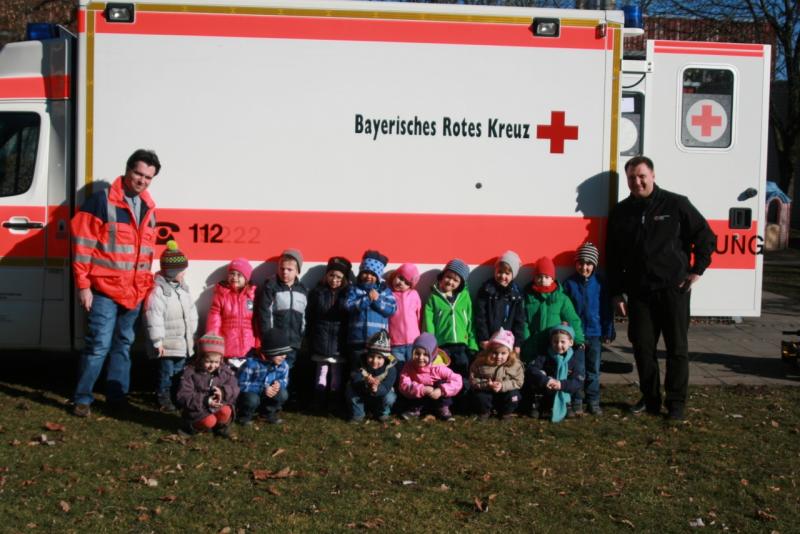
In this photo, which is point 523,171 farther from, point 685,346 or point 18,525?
point 18,525

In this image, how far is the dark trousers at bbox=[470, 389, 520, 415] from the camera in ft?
22.1

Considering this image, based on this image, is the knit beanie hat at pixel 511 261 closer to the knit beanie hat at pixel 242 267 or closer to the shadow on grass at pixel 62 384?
the knit beanie hat at pixel 242 267

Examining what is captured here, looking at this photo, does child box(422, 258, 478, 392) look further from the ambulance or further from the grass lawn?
the grass lawn

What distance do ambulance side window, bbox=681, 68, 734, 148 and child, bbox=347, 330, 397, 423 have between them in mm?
3602

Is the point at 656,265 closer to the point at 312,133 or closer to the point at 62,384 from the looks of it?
the point at 312,133

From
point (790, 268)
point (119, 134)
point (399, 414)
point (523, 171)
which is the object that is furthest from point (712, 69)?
point (790, 268)

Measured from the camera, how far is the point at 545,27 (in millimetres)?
6875

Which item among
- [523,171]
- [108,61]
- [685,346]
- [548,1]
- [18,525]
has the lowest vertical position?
[18,525]

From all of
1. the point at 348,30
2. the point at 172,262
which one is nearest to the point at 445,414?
the point at 172,262

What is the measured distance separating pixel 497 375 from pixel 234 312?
2077 mm

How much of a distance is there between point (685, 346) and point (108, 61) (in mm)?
4975

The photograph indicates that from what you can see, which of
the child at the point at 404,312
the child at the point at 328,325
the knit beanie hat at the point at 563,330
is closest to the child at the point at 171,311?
the child at the point at 328,325

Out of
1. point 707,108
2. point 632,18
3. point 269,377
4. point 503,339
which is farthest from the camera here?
point 707,108

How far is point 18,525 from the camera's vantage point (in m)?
4.61
